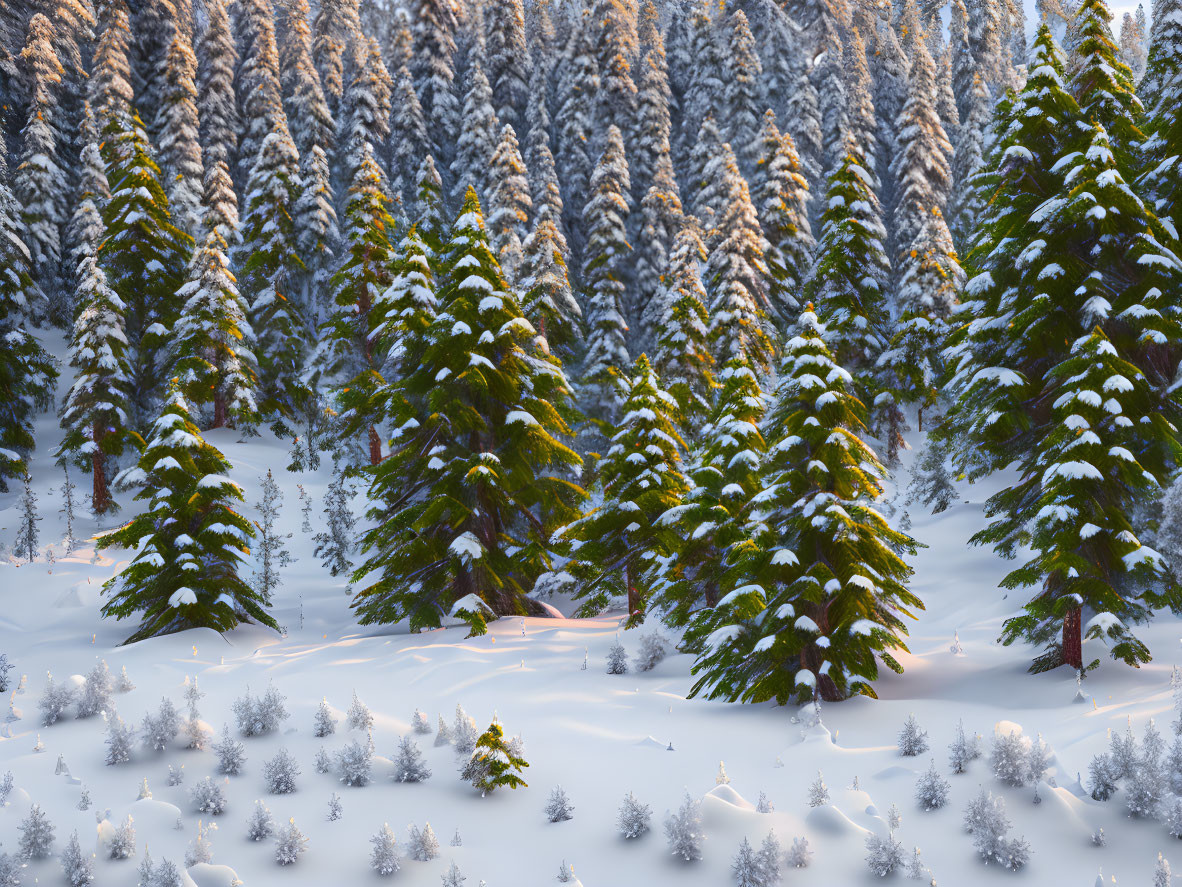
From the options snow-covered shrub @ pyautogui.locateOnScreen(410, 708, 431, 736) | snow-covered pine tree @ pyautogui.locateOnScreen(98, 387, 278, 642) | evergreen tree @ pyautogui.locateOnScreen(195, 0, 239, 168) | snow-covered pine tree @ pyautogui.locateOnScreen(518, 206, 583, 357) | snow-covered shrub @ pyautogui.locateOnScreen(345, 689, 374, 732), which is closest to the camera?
snow-covered shrub @ pyautogui.locateOnScreen(345, 689, 374, 732)

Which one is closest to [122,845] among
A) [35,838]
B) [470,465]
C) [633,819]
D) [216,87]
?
[35,838]

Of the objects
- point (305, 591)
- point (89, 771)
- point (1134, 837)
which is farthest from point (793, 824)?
point (305, 591)

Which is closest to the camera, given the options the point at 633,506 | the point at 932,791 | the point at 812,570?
the point at 932,791

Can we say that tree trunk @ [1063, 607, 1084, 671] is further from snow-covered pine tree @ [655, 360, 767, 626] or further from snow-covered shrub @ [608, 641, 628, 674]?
snow-covered shrub @ [608, 641, 628, 674]

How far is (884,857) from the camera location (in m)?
7.47

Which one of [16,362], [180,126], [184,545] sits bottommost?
[184,545]

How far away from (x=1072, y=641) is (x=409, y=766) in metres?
9.90

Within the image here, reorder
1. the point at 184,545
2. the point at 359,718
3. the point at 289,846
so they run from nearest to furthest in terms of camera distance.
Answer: the point at 289,846, the point at 359,718, the point at 184,545

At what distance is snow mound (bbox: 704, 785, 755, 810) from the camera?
28.1 feet

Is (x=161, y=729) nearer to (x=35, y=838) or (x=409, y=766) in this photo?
(x=35, y=838)

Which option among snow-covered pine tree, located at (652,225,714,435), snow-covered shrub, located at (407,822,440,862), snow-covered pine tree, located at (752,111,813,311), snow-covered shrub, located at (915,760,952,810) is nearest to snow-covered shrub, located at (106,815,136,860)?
snow-covered shrub, located at (407,822,440,862)

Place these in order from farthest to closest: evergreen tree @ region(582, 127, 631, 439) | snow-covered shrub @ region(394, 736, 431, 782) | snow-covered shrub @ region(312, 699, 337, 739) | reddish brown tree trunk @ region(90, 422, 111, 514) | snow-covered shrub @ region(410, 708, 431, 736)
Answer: evergreen tree @ region(582, 127, 631, 439) < reddish brown tree trunk @ region(90, 422, 111, 514) < snow-covered shrub @ region(410, 708, 431, 736) < snow-covered shrub @ region(312, 699, 337, 739) < snow-covered shrub @ region(394, 736, 431, 782)

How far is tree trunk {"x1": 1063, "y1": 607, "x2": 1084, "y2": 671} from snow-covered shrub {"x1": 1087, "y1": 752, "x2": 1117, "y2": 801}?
181 inches

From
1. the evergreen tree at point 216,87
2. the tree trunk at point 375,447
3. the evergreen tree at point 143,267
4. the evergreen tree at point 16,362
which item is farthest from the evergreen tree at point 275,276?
the evergreen tree at point 216,87
